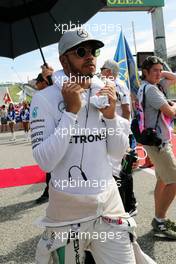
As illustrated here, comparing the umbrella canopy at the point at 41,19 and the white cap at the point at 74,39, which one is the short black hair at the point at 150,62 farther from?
the white cap at the point at 74,39

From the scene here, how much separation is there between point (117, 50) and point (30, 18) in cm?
578

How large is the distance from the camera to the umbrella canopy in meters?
1.28

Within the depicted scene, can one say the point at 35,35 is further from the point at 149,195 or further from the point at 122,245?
the point at 149,195

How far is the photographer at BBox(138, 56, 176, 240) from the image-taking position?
375 centimetres

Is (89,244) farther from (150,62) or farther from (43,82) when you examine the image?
(43,82)

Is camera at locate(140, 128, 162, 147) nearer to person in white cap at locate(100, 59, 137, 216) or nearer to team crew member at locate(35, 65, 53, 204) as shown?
person in white cap at locate(100, 59, 137, 216)

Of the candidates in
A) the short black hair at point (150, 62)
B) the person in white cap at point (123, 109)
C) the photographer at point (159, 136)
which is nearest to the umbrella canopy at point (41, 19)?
the short black hair at point (150, 62)

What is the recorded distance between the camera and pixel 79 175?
6.72 feet

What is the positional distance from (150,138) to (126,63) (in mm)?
4874

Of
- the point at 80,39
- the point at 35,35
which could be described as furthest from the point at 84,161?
the point at 35,35

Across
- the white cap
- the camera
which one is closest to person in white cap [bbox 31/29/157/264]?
the white cap

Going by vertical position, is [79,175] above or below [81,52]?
below

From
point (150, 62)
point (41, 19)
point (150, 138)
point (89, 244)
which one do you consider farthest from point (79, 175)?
point (150, 62)

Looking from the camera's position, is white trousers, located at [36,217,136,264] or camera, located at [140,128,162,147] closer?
white trousers, located at [36,217,136,264]
